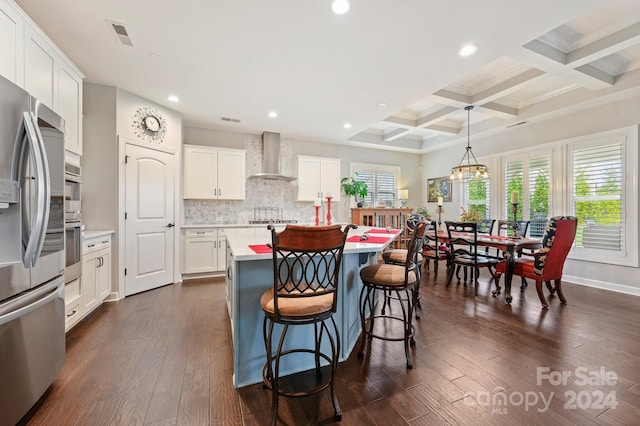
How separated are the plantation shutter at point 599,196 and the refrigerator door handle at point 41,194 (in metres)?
6.35

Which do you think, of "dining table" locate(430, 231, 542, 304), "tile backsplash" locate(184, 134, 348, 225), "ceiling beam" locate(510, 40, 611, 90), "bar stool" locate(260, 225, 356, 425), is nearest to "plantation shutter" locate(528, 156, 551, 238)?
"dining table" locate(430, 231, 542, 304)

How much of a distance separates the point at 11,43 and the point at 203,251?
3285mm

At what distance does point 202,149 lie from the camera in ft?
15.8

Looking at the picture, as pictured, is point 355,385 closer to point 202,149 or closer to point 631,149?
point 202,149

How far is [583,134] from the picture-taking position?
4.25 metres

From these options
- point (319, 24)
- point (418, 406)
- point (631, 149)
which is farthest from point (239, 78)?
point (631, 149)

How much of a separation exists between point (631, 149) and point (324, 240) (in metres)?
5.03

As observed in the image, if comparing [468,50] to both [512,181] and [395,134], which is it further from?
[512,181]

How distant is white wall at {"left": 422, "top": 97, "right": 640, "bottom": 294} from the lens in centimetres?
379

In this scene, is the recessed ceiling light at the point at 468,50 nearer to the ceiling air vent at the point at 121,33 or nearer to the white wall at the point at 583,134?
the white wall at the point at 583,134

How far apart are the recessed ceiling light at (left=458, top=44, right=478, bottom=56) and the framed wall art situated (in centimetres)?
427

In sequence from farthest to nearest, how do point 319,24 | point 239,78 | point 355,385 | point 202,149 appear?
point 202,149 < point 239,78 < point 319,24 < point 355,385

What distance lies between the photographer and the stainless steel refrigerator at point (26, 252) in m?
1.30

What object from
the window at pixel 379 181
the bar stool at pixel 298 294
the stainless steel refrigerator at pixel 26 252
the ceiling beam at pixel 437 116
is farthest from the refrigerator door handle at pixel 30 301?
the window at pixel 379 181
